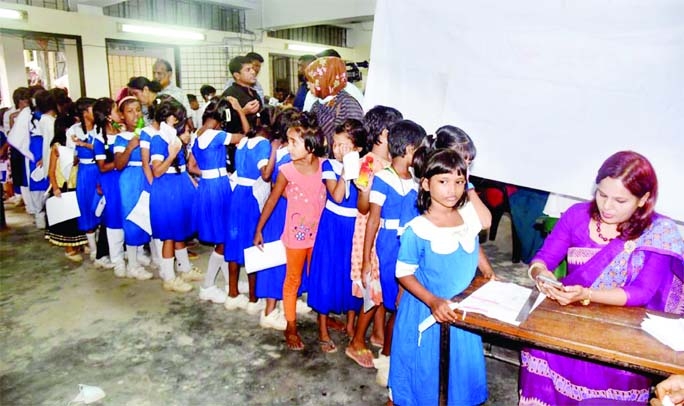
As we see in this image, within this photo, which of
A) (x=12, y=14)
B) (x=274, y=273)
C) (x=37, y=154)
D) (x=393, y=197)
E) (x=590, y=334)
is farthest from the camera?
(x=12, y=14)

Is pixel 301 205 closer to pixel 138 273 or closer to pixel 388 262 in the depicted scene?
pixel 388 262

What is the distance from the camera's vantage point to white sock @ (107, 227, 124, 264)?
424cm

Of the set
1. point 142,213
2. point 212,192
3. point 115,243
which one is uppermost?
point 212,192

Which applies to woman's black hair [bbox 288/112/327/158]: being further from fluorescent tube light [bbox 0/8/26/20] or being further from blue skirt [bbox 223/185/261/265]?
fluorescent tube light [bbox 0/8/26/20]

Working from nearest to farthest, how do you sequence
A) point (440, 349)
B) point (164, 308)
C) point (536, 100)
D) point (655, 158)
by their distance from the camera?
1. point (440, 349)
2. point (655, 158)
3. point (536, 100)
4. point (164, 308)

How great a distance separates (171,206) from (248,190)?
2.70 feet

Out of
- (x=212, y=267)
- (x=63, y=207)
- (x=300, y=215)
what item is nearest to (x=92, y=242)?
(x=63, y=207)

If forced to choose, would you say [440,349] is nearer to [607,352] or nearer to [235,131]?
[607,352]

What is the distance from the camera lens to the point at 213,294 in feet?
12.2

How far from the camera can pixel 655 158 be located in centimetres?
228

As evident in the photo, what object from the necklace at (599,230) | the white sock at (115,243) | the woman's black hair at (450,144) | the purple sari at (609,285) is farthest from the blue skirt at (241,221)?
the necklace at (599,230)

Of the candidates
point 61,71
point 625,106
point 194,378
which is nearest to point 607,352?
point 625,106

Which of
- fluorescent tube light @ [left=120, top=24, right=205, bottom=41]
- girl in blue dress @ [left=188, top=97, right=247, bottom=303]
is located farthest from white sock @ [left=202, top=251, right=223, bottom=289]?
fluorescent tube light @ [left=120, top=24, right=205, bottom=41]

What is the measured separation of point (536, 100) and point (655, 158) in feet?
2.13
